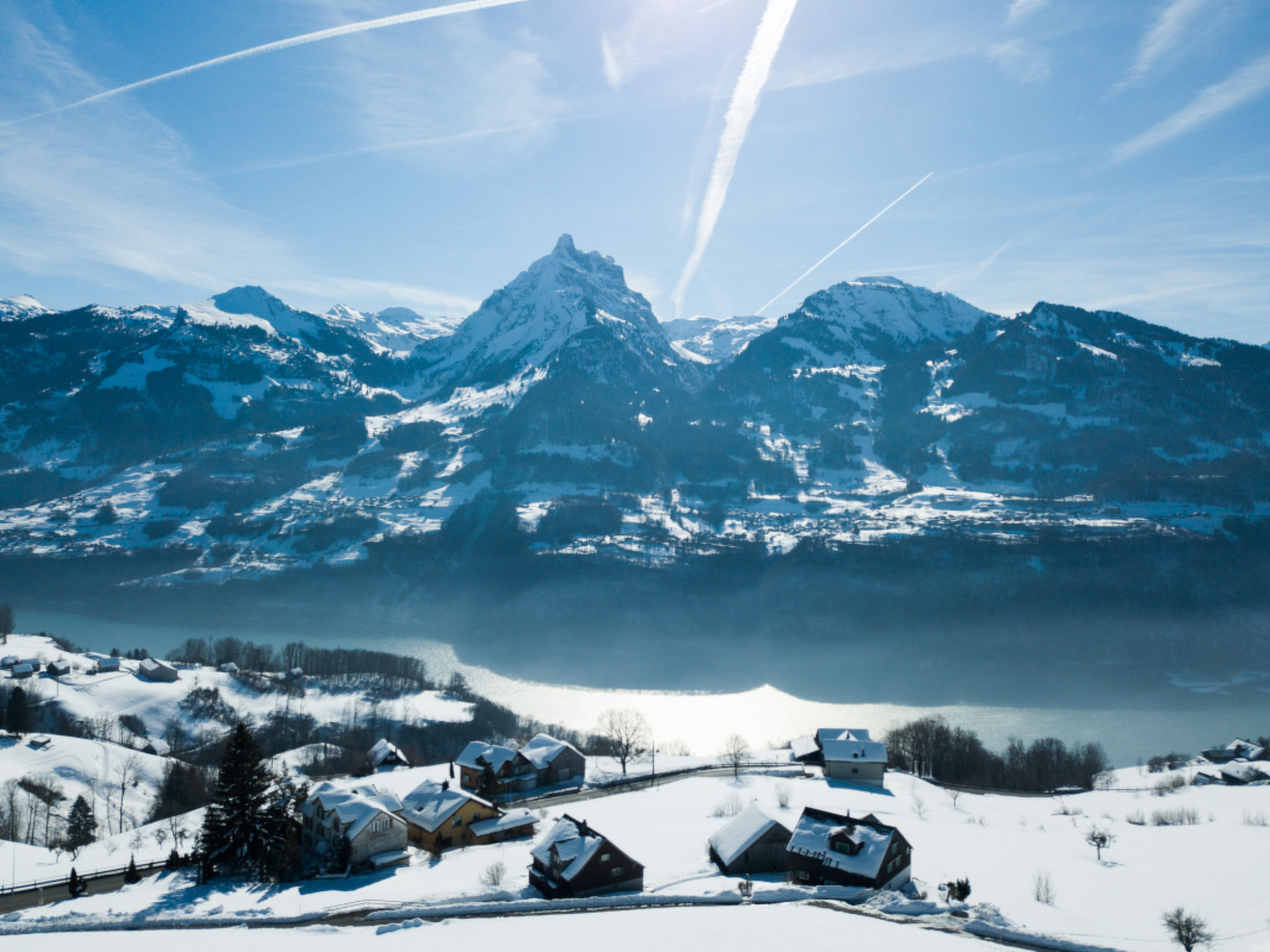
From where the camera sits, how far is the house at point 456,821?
46531mm

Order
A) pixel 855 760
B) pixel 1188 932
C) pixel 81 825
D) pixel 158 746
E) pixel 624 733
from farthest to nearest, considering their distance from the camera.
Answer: pixel 624 733 < pixel 158 746 < pixel 855 760 < pixel 81 825 < pixel 1188 932

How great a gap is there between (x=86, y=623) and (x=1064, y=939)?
212306 millimetres

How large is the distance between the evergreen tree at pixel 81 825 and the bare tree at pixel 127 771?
8667 millimetres

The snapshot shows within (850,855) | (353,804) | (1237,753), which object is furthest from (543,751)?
(1237,753)

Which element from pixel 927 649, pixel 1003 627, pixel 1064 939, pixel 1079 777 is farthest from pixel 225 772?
pixel 1003 627

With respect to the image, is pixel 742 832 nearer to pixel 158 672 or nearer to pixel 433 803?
pixel 433 803

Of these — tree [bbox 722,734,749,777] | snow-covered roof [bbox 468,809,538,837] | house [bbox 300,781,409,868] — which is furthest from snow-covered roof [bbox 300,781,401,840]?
tree [bbox 722,734,749,777]

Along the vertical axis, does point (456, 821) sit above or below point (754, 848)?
below

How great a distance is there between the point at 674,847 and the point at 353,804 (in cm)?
1842

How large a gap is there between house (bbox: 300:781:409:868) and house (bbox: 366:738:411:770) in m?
23.3

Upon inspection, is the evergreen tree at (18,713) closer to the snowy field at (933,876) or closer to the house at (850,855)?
the snowy field at (933,876)

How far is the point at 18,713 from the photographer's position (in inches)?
3314

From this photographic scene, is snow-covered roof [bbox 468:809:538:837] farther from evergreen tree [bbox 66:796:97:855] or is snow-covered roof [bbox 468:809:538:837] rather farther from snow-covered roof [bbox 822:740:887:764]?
snow-covered roof [bbox 822:740:887:764]

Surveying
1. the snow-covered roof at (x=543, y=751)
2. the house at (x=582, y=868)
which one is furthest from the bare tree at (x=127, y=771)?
the house at (x=582, y=868)
